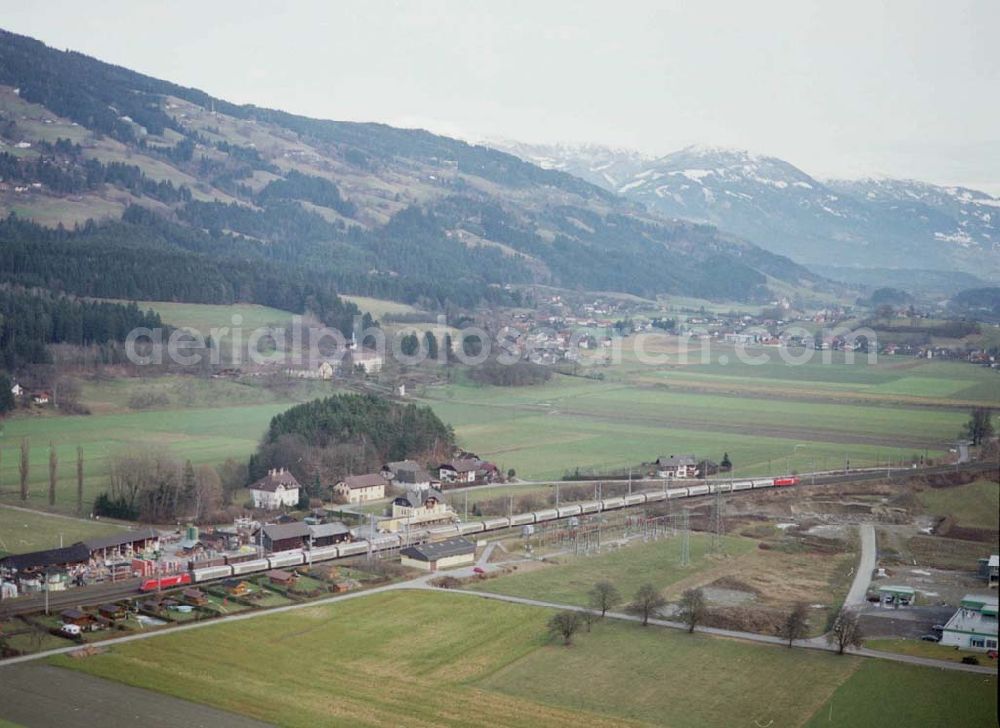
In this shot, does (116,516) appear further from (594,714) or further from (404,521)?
(594,714)

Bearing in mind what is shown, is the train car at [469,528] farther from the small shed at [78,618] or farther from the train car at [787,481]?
the small shed at [78,618]

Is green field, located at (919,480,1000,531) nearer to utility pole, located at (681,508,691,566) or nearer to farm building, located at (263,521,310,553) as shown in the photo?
utility pole, located at (681,508,691,566)

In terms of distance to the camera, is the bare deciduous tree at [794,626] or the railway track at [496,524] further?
the railway track at [496,524]

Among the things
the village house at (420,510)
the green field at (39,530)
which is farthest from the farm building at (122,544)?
the village house at (420,510)

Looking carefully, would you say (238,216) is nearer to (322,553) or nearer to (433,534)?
(433,534)

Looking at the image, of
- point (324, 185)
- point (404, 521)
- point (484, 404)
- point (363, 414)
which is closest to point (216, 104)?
point (324, 185)

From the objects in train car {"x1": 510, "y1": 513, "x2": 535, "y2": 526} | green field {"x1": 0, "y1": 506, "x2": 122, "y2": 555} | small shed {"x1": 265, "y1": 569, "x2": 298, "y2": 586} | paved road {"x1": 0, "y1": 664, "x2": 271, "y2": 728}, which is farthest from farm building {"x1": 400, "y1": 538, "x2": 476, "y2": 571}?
paved road {"x1": 0, "y1": 664, "x2": 271, "y2": 728}

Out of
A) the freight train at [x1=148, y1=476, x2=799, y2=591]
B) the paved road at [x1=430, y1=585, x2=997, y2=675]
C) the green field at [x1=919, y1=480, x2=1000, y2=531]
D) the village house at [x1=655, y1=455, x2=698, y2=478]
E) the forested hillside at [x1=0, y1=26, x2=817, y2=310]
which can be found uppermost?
the forested hillside at [x1=0, y1=26, x2=817, y2=310]
